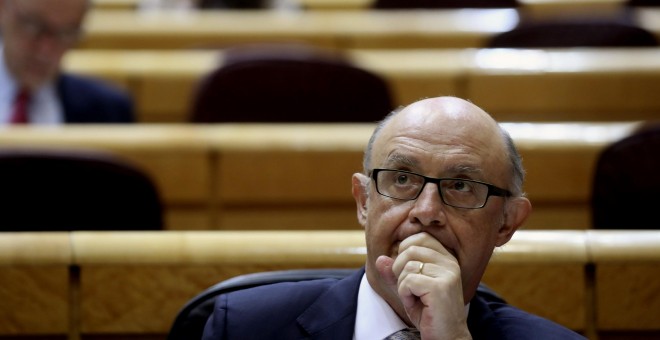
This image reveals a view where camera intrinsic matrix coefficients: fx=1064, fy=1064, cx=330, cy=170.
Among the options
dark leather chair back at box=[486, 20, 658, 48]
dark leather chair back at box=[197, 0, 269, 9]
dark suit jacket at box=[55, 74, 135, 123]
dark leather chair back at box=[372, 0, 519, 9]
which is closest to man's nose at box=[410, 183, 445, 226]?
dark suit jacket at box=[55, 74, 135, 123]

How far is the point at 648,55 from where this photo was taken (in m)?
1.41

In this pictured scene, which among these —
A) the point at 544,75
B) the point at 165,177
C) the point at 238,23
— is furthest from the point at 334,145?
the point at 238,23

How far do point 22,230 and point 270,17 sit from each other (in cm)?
101

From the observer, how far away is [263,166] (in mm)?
1035

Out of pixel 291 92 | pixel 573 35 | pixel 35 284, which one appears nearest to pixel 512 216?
pixel 35 284

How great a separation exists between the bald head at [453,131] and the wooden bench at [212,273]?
0.13 meters

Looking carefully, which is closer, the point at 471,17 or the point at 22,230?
the point at 22,230

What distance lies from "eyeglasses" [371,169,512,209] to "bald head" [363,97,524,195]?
2cm

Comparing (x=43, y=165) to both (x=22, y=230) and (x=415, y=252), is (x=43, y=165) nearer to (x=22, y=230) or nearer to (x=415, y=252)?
(x=22, y=230)

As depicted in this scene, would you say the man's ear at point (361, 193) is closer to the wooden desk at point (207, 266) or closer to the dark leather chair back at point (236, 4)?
the wooden desk at point (207, 266)

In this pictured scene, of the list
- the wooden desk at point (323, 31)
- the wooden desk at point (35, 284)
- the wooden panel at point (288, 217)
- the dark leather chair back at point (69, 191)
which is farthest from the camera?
the wooden desk at point (323, 31)

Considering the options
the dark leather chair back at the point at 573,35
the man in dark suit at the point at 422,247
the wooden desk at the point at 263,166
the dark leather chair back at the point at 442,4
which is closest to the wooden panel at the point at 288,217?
the wooden desk at the point at 263,166

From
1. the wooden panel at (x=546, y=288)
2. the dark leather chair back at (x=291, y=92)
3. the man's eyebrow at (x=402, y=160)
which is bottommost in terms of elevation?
the dark leather chair back at (x=291, y=92)

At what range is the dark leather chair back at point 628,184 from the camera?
930 millimetres
